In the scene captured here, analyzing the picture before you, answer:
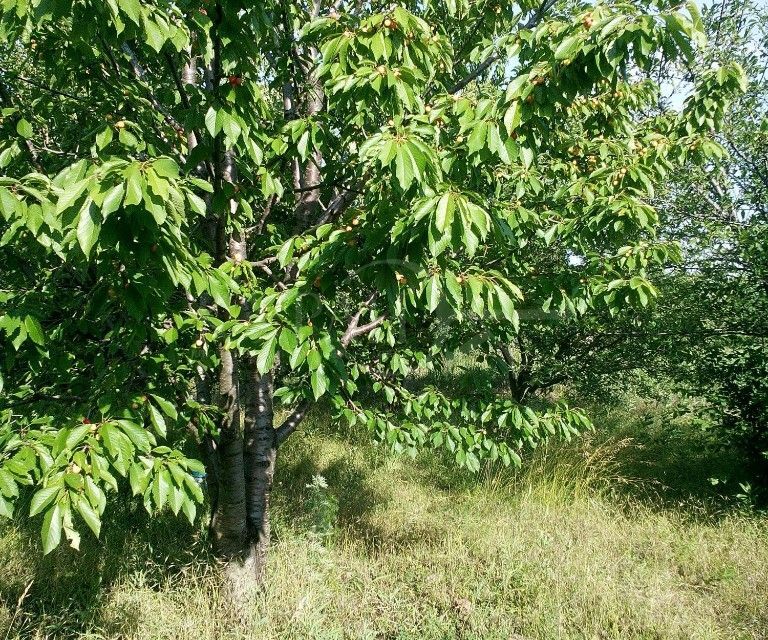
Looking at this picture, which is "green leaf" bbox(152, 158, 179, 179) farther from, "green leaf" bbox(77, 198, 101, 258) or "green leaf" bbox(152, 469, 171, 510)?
"green leaf" bbox(152, 469, 171, 510)

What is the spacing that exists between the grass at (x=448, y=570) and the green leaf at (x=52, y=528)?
1.76 metres

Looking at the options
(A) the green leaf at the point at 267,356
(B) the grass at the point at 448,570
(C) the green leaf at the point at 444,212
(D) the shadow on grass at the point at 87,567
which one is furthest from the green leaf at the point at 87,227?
(D) the shadow on grass at the point at 87,567

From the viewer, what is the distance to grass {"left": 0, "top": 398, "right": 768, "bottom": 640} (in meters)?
2.89

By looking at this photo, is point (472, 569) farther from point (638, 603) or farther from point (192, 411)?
point (192, 411)

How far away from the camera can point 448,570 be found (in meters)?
3.50

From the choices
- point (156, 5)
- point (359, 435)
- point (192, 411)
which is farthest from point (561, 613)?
point (359, 435)

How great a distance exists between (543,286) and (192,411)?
1909mm

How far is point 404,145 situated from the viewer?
5.33ft

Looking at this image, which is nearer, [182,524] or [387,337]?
[387,337]

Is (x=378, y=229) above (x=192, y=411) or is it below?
above

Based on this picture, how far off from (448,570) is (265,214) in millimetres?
2638

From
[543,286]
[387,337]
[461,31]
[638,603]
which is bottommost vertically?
[638,603]

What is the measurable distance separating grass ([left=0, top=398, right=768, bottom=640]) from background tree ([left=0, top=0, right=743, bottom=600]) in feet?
1.47

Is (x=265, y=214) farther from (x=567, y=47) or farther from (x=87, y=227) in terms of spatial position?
(x=567, y=47)
